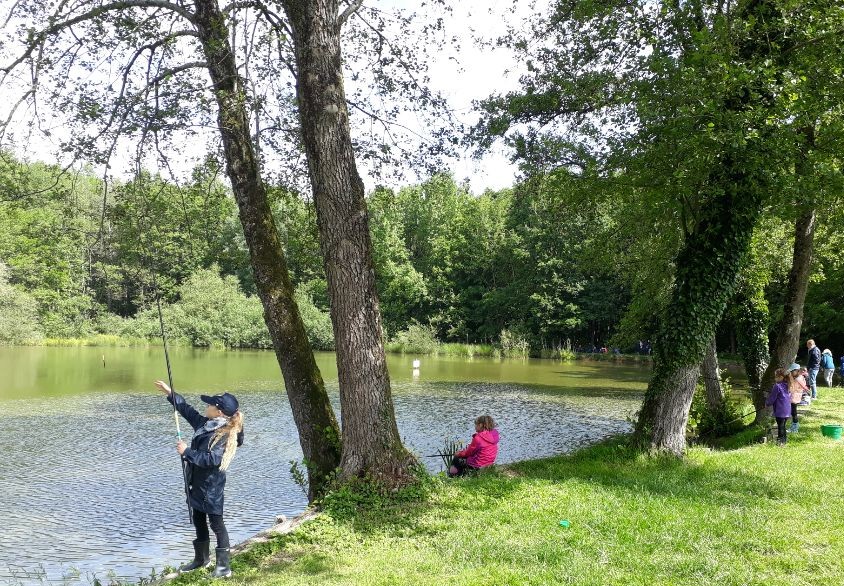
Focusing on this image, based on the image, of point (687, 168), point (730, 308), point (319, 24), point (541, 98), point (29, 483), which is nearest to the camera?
point (319, 24)

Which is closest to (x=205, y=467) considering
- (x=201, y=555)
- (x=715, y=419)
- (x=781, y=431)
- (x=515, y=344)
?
(x=201, y=555)

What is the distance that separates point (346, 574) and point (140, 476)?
884 cm

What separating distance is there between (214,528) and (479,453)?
3729mm

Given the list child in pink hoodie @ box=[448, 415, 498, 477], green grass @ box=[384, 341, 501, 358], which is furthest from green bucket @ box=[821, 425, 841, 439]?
green grass @ box=[384, 341, 501, 358]

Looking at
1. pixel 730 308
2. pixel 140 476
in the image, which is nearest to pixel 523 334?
pixel 730 308

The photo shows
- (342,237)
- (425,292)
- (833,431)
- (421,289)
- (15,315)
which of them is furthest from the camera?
(425,292)

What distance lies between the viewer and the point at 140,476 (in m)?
12.1

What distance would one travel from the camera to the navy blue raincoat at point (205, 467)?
5133 millimetres

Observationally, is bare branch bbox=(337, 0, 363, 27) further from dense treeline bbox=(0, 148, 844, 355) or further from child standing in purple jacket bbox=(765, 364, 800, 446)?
dense treeline bbox=(0, 148, 844, 355)

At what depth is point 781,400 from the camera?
990 cm

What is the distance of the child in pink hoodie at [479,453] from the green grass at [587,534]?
32cm

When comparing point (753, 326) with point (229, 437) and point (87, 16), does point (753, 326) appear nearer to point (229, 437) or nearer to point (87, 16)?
point (229, 437)

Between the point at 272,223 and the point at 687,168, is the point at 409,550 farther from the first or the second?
the point at 687,168

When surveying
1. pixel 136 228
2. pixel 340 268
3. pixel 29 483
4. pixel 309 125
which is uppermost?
pixel 309 125
